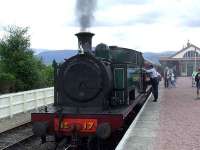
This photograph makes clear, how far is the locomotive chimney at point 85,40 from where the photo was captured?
1060 centimetres

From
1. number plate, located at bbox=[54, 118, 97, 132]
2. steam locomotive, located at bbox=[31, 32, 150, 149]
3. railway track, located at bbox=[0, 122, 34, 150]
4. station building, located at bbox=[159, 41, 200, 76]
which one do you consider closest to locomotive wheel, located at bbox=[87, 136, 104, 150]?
steam locomotive, located at bbox=[31, 32, 150, 149]

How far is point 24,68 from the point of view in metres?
24.1

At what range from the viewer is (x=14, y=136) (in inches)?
516

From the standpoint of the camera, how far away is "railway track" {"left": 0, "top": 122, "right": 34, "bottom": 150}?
1173 centimetres

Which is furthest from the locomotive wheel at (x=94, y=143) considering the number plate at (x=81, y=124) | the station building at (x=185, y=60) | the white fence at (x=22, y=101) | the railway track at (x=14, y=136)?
the station building at (x=185, y=60)

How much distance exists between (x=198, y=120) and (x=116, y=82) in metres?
3.43

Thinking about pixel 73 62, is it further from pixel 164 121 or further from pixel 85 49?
pixel 164 121

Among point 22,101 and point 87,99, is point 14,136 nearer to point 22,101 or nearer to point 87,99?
point 87,99

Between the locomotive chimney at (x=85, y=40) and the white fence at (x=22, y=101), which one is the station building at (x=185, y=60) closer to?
the white fence at (x=22, y=101)

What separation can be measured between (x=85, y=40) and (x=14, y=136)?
4.10m

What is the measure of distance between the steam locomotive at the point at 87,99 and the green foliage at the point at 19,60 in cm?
1342

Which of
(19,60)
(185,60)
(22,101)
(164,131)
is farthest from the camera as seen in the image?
(185,60)

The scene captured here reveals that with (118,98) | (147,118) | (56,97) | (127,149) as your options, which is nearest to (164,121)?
(147,118)

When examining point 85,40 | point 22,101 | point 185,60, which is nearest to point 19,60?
point 22,101
